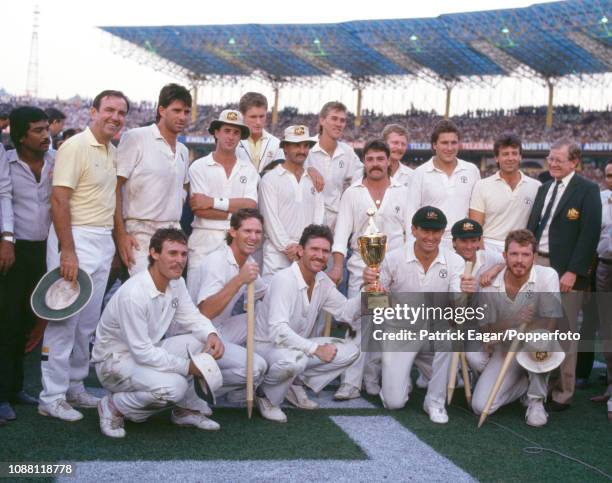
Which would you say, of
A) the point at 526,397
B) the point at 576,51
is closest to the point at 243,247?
the point at 526,397

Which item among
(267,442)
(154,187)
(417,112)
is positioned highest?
(417,112)

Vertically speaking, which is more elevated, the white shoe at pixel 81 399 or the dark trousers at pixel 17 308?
the dark trousers at pixel 17 308

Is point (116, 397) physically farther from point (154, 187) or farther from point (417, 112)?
point (417, 112)

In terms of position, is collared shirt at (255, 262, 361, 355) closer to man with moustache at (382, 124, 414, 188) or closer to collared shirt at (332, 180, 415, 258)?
collared shirt at (332, 180, 415, 258)

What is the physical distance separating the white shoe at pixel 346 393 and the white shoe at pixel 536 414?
1396 millimetres

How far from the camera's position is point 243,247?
223 inches

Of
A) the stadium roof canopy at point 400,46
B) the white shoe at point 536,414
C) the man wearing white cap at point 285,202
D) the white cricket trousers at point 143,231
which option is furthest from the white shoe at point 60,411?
the stadium roof canopy at point 400,46

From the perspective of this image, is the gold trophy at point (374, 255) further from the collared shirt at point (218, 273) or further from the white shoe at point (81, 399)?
the white shoe at point (81, 399)

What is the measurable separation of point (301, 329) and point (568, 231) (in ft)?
8.10

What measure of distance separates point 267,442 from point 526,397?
2.42m

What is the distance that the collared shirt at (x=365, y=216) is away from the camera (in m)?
6.61

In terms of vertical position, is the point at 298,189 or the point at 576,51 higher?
the point at 576,51

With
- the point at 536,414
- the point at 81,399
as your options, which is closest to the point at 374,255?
the point at 536,414

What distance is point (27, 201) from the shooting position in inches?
217
